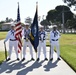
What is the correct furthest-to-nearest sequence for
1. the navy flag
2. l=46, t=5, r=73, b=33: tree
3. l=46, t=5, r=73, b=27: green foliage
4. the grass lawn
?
l=46, t=5, r=73, b=27: green foliage → l=46, t=5, r=73, b=33: tree → the navy flag → the grass lawn

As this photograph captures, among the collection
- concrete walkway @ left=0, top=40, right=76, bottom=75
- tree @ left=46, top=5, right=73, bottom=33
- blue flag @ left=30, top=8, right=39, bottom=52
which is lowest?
concrete walkway @ left=0, top=40, right=76, bottom=75

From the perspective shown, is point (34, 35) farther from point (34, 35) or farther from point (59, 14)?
point (59, 14)

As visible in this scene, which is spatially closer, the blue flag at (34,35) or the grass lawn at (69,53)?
the grass lawn at (69,53)

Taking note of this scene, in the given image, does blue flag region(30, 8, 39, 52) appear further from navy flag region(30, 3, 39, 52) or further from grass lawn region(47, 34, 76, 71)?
grass lawn region(47, 34, 76, 71)

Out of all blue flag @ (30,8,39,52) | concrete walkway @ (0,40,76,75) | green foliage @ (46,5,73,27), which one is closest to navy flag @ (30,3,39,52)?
blue flag @ (30,8,39,52)

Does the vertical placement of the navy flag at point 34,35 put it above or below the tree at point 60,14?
below

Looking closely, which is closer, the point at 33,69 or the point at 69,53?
the point at 33,69

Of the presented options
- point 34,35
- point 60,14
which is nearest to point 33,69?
point 34,35

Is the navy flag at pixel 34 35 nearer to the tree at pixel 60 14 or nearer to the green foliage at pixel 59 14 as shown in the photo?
the tree at pixel 60 14

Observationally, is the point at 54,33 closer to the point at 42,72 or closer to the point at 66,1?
the point at 42,72

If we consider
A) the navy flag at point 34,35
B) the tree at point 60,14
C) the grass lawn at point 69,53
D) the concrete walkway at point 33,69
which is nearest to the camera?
the concrete walkway at point 33,69

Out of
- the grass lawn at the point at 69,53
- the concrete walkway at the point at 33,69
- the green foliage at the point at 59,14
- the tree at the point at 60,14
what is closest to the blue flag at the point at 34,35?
the grass lawn at the point at 69,53

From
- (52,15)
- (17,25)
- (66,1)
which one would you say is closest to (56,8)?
(52,15)

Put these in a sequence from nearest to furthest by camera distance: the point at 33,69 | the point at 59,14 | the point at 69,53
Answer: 1. the point at 33,69
2. the point at 69,53
3. the point at 59,14
